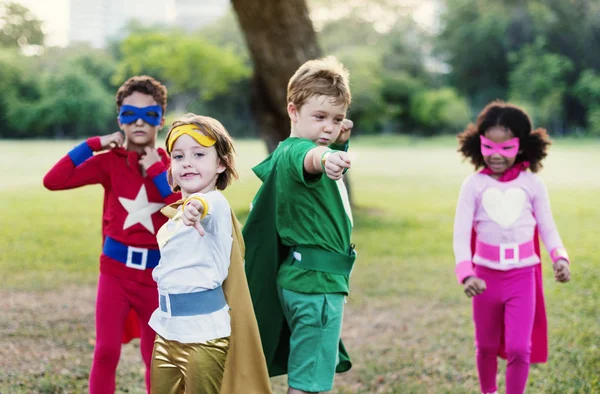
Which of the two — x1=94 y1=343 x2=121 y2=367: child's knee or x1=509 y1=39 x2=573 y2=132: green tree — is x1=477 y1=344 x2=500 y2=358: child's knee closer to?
x1=94 y1=343 x2=121 y2=367: child's knee

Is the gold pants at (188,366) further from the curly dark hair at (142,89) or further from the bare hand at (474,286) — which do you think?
the curly dark hair at (142,89)

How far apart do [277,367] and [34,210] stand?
1393cm

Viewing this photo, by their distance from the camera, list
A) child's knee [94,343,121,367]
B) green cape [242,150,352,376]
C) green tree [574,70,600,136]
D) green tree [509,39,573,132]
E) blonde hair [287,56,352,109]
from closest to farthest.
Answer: blonde hair [287,56,352,109] < green cape [242,150,352,376] < child's knee [94,343,121,367] < green tree [574,70,600,136] < green tree [509,39,573,132]

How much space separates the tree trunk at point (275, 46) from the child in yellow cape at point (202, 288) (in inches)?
324

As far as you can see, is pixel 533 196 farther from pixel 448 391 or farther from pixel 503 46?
pixel 503 46

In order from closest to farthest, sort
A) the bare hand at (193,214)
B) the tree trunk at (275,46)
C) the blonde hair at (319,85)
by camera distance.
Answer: the bare hand at (193,214) < the blonde hair at (319,85) < the tree trunk at (275,46)

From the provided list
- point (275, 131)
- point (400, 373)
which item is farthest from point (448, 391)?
point (275, 131)

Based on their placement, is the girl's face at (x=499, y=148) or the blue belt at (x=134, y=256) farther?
the girl's face at (x=499, y=148)

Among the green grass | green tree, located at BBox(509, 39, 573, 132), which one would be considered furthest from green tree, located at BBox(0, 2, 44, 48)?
green tree, located at BBox(509, 39, 573, 132)

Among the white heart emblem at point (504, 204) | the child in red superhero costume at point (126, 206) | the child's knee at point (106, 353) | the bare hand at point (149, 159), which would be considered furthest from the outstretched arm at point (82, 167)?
the white heart emblem at point (504, 204)

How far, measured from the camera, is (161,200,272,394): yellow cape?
10.3 ft

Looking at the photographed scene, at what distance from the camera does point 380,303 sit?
7781 mm

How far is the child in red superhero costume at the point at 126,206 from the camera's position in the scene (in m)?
3.92

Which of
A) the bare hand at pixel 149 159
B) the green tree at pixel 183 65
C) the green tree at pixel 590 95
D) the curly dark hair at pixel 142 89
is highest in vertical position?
the green tree at pixel 183 65
